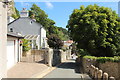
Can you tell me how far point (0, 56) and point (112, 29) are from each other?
62.1ft

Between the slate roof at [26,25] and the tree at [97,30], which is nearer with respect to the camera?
the tree at [97,30]

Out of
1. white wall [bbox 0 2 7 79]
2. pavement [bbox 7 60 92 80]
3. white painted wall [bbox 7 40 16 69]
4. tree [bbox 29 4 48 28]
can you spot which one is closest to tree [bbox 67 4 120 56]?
pavement [bbox 7 60 92 80]

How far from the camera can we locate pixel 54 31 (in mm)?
61938

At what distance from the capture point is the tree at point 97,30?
24.2 metres

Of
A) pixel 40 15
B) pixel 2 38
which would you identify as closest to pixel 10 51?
pixel 2 38

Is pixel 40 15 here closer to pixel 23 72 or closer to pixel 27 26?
pixel 27 26

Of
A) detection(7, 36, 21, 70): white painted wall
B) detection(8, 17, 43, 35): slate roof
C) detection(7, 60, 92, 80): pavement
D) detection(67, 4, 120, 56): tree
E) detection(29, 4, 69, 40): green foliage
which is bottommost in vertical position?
detection(7, 60, 92, 80): pavement

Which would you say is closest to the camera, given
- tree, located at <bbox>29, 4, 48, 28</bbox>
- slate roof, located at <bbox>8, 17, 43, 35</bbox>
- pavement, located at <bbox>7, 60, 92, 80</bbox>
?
pavement, located at <bbox>7, 60, 92, 80</bbox>

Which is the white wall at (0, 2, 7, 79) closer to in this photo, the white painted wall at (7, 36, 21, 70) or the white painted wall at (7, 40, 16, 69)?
the white painted wall at (7, 36, 21, 70)

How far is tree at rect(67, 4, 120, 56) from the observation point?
24.2m

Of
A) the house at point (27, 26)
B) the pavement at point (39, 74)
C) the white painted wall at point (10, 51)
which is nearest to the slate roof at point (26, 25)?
the house at point (27, 26)

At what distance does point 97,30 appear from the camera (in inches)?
939

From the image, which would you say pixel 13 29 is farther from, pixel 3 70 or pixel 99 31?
pixel 3 70

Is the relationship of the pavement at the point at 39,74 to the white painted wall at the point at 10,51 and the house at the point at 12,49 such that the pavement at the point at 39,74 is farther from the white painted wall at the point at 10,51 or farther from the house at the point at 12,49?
the house at the point at 12,49
